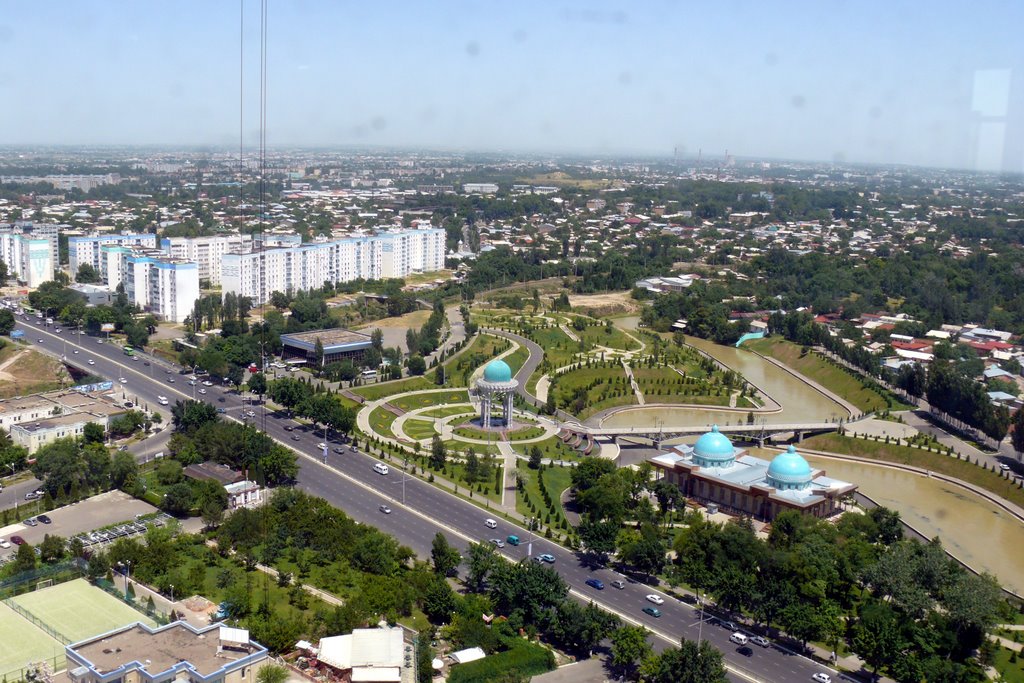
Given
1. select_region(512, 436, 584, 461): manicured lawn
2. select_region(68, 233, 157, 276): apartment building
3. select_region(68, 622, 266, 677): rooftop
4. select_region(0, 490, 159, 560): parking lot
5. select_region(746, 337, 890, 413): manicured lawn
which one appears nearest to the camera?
select_region(68, 622, 266, 677): rooftop

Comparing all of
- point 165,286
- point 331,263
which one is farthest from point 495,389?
point 331,263

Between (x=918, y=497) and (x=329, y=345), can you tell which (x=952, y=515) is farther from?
(x=329, y=345)

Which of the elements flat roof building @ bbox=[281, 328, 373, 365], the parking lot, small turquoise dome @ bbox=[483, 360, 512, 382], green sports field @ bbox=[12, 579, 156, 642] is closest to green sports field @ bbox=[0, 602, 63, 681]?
green sports field @ bbox=[12, 579, 156, 642]

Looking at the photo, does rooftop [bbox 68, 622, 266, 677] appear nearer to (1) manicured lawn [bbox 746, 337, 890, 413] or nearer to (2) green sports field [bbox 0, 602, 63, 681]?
(2) green sports field [bbox 0, 602, 63, 681]

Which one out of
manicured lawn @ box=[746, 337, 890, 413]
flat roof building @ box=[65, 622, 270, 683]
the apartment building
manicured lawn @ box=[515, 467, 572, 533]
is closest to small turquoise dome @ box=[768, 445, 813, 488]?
manicured lawn @ box=[515, 467, 572, 533]

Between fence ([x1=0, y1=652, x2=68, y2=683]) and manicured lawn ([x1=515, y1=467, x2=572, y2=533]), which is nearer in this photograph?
fence ([x1=0, y1=652, x2=68, y2=683])

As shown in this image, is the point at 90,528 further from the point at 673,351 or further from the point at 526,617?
the point at 673,351

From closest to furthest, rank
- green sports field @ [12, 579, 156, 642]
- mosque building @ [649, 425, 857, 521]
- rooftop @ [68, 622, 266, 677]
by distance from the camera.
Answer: rooftop @ [68, 622, 266, 677] < green sports field @ [12, 579, 156, 642] < mosque building @ [649, 425, 857, 521]

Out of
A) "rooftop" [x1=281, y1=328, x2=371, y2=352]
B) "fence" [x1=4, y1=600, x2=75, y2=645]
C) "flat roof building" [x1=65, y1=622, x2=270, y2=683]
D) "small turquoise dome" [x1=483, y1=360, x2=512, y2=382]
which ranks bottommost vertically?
"fence" [x1=4, y1=600, x2=75, y2=645]

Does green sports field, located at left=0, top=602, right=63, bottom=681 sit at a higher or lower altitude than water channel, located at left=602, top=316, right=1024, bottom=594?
higher
